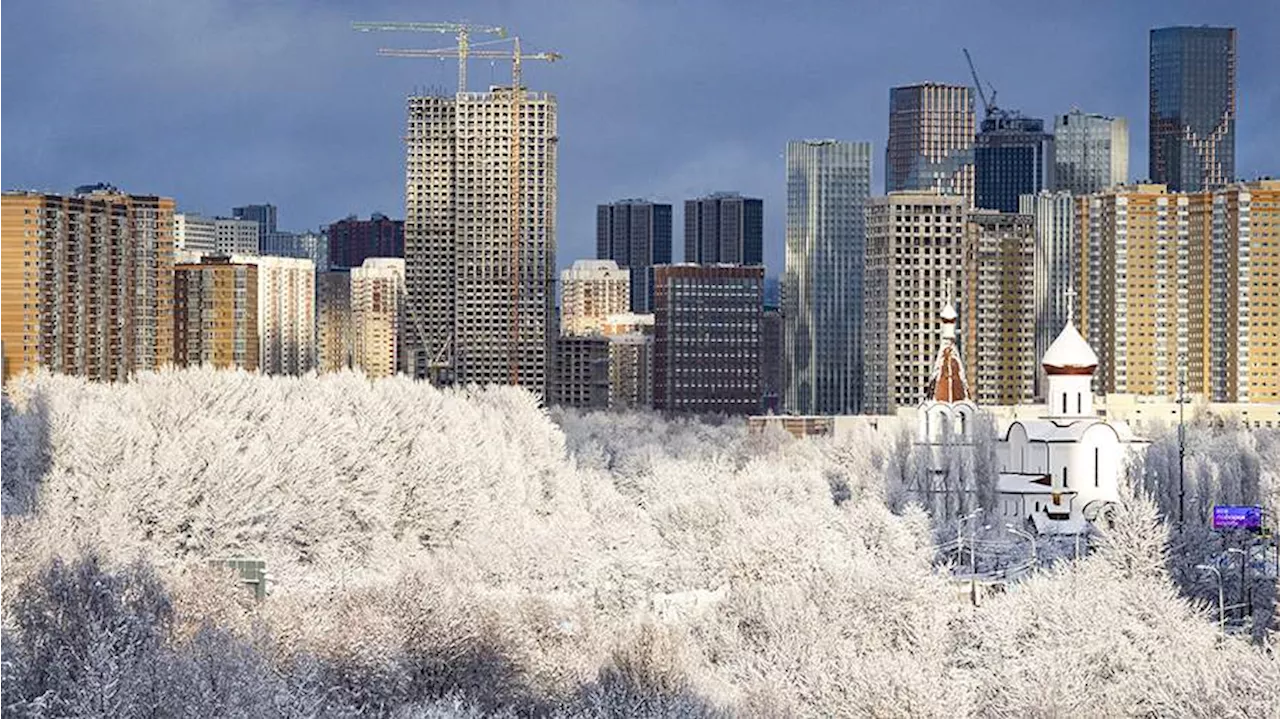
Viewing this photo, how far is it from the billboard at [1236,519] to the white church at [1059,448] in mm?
12074

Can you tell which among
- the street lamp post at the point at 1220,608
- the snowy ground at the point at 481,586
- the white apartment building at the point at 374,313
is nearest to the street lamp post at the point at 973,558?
the snowy ground at the point at 481,586

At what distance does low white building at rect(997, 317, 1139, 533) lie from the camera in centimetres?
8044

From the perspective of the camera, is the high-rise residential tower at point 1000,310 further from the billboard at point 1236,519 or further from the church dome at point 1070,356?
the billboard at point 1236,519

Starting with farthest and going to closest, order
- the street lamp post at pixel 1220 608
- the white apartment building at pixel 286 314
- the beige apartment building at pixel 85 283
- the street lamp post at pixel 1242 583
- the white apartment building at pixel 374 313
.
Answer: the white apartment building at pixel 374 313 → the white apartment building at pixel 286 314 → the beige apartment building at pixel 85 283 → the street lamp post at pixel 1242 583 → the street lamp post at pixel 1220 608

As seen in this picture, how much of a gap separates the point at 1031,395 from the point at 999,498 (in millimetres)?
73828

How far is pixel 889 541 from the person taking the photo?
213 ft

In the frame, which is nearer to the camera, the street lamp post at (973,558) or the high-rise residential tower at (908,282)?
the street lamp post at (973,558)

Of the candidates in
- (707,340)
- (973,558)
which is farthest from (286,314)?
(973,558)

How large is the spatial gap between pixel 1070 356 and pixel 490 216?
97.4 meters

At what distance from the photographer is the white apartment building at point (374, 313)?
19075cm

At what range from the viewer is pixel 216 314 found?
159125mm

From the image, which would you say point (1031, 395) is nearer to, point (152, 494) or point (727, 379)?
point (727, 379)

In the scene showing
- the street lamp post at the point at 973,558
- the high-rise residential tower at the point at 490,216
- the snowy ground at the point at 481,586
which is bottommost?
A: the street lamp post at the point at 973,558

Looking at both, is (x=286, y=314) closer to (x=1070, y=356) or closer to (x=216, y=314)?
(x=216, y=314)
